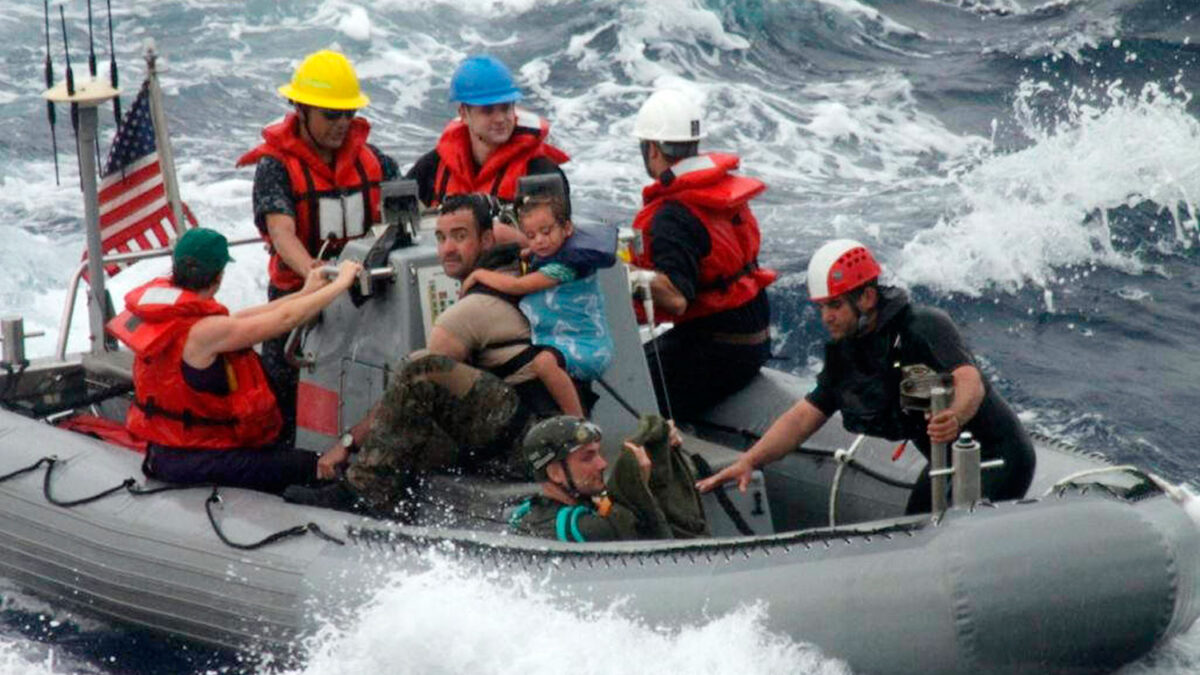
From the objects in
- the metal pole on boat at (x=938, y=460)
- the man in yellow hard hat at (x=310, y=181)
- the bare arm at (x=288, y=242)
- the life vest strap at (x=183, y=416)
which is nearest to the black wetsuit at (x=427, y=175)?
the man in yellow hard hat at (x=310, y=181)

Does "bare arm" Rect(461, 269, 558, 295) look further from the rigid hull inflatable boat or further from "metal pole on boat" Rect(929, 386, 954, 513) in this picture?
"metal pole on boat" Rect(929, 386, 954, 513)

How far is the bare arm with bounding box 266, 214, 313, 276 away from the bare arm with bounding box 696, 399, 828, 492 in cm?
172

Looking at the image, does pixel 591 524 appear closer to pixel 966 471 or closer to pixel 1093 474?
pixel 966 471

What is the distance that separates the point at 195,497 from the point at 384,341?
82 cm

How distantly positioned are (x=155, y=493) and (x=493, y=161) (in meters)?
1.73

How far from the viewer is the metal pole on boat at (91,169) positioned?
736 centimetres

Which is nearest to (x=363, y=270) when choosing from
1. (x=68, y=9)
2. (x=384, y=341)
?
(x=384, y=341)

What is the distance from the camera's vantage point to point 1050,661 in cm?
532

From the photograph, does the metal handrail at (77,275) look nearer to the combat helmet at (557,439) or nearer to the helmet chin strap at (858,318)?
the combat helmet at (557,439)

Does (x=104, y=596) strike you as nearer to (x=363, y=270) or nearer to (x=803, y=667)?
(x=363, y=270)

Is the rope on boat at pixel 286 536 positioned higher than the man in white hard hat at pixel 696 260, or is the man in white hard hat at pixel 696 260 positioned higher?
the man in white hard hat at pixel 696 260

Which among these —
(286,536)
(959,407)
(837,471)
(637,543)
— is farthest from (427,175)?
(959,407)

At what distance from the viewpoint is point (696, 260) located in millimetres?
6980

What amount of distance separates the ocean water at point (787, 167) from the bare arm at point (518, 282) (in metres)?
1.01
